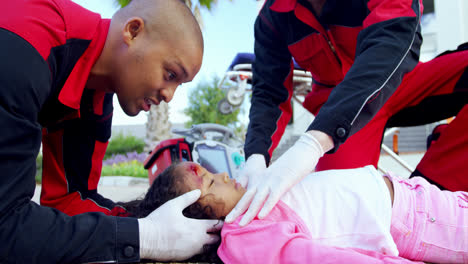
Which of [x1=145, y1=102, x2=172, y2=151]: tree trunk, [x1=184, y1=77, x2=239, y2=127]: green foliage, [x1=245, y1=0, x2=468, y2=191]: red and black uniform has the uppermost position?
[x1=245, y1=0, x2=468, y2=191]: red and black uniform

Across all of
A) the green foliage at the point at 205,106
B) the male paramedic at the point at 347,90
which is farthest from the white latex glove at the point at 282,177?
the green foliage at the point at 205,106

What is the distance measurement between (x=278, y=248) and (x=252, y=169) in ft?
2.85

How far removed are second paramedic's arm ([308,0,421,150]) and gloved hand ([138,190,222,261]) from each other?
1.91 feet

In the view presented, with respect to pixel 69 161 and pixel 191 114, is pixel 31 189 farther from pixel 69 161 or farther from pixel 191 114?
pixel 191 114

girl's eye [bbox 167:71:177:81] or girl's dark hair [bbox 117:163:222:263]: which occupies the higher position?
girl's eye [bbox 167:71:177:81]

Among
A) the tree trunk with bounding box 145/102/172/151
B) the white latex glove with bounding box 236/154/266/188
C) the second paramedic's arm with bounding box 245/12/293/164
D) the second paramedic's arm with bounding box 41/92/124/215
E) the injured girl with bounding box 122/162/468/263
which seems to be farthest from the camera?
the tree trunk with bounding box 145/102/172/151

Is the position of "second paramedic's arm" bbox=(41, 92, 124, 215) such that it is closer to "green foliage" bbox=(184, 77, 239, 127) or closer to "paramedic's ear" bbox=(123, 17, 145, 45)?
"paramedic's ear" bbox=(123, 17, 145, 45)

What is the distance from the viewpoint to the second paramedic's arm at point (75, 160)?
1.89 meters

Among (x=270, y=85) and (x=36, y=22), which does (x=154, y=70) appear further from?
(x=270, y=85)

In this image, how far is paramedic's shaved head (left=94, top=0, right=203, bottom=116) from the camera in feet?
4.37

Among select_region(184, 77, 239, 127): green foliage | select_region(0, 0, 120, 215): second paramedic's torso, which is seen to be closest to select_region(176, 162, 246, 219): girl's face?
select_region(0, 0, 120, 215): second paramedic's torso

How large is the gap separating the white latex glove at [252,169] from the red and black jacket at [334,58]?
0.29 ft

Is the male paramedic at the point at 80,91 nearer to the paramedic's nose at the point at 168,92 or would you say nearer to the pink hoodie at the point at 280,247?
the paramedic's nose at the point at 168,92

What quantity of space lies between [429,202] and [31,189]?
1401 mm
